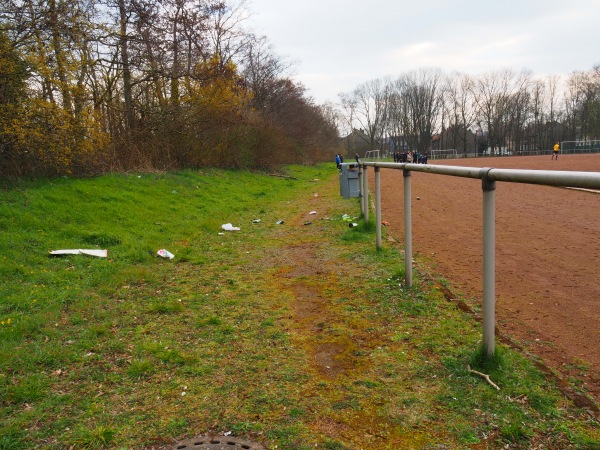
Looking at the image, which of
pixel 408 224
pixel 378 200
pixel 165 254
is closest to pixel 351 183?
pixel 378 200

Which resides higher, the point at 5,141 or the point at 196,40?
the point at 196,40

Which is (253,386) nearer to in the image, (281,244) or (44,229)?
(281,244)

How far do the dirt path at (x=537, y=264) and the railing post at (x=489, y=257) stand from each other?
58 centimetres

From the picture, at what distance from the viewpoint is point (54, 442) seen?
2455 mm

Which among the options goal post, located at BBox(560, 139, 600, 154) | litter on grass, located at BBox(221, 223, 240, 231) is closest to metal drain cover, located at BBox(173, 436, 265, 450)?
litter on grass, located at BBox(221, 223, 240, 231)

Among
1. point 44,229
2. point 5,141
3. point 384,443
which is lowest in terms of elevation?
point 384,443

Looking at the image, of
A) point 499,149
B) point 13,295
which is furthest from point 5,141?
point 499,149

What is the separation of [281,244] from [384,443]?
18.7 feet

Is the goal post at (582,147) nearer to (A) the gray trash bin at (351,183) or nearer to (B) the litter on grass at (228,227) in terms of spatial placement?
(A) the gray trash bin at (351,183)

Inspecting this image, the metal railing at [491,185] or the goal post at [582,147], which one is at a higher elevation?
the goal post at [582,147]

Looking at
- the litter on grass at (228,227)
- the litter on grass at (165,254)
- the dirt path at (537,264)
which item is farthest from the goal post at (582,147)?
the litter on grass at (165,254)

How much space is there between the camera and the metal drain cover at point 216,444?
2.36 meters

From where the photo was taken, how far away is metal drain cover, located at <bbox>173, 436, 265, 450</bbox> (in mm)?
2361

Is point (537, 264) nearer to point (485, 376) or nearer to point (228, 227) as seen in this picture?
point (485, 376)
